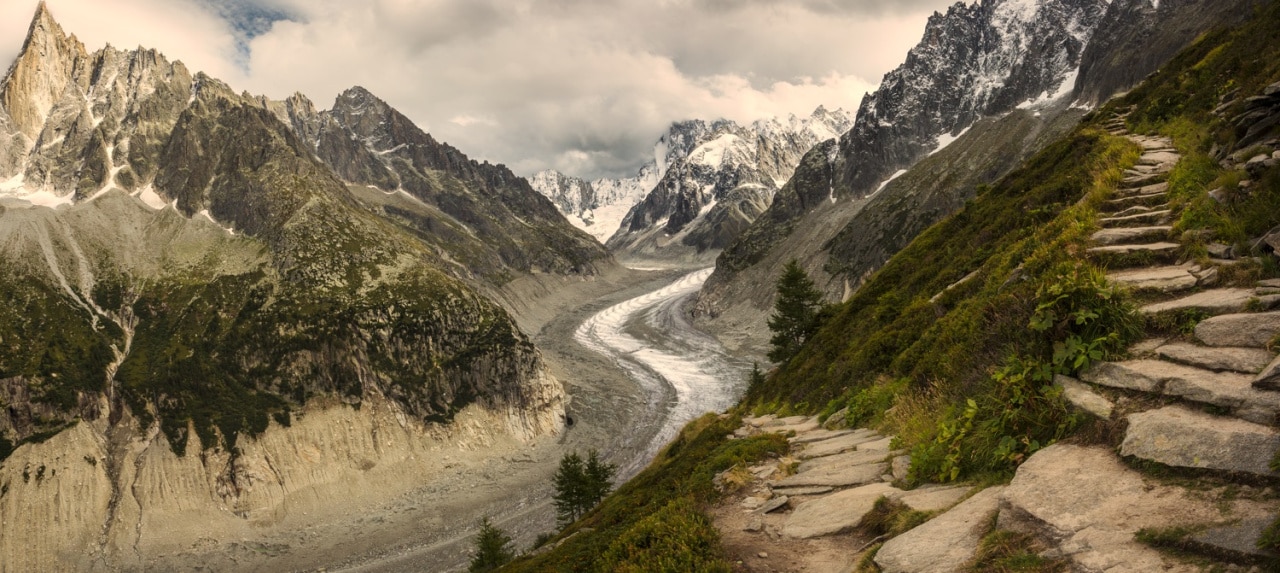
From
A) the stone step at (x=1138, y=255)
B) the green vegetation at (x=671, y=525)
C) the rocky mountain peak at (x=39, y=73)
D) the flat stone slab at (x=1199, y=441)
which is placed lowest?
the green vegetation at (x=671, y=525)

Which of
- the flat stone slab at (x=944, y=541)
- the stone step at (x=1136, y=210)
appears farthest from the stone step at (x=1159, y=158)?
the flat stone slab at (x=944, y=541)

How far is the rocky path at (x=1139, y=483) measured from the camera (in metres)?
5.84

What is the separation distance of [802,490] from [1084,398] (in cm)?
561

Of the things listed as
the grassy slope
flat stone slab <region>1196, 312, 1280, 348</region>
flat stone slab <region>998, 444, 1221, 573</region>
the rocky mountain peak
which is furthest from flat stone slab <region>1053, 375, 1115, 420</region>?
the rocky mountain peak

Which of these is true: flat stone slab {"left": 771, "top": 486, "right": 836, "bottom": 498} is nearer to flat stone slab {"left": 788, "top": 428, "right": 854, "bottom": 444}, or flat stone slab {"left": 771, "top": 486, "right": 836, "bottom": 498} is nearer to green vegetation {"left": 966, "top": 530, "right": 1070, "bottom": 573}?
flat stone slab {"left": 788, "top": 428, "right": 854, "bottom": 444}

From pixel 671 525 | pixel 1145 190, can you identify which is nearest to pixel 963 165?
pixel 1145 190

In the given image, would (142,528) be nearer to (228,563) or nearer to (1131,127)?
(228,563)

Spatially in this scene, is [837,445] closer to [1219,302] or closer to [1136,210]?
[1219,302]

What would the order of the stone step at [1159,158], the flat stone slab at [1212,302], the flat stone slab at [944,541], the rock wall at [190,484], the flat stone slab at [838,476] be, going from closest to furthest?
the flat stone slab at [944,541]
the flat stone slab at [1212,302]
the flat stone slab at [838,476]
the stone step at [1159,158]
the rock wall at [190,484]

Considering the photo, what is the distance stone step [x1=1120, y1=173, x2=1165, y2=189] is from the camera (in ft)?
60.1

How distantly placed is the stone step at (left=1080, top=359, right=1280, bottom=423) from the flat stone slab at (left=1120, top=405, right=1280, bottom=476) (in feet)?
0.64

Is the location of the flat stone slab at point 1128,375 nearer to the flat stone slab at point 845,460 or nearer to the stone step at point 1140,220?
the flat stone slab at point 845,460

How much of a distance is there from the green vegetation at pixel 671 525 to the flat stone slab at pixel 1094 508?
14.8 ft

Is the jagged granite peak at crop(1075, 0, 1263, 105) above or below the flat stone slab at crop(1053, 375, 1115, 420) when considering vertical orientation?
above
